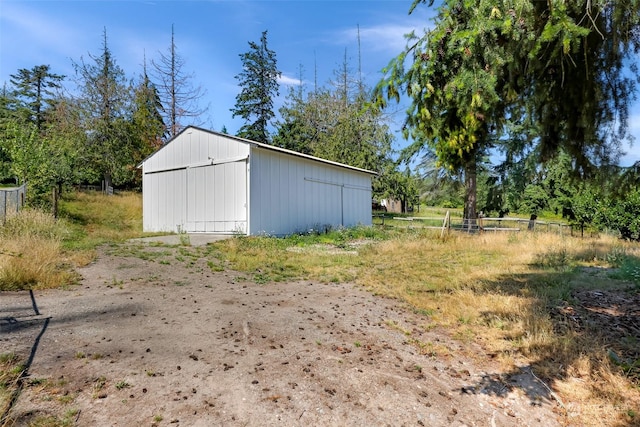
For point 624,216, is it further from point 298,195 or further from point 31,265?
point 31,265

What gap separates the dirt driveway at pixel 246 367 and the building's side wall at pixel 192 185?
26.7 ft

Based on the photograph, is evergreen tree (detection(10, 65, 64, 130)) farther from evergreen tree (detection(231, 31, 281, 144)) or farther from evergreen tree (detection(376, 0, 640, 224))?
evergreen tree (detection(376, 0, 640, 224))

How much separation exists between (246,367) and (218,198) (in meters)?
11.0

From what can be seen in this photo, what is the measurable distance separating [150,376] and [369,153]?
25.2 m

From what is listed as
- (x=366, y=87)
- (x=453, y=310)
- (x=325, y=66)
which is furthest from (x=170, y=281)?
(x=325, y=66)

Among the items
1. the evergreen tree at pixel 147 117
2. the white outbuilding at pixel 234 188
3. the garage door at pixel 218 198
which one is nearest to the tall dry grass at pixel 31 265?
the garage door at pixel 218 198

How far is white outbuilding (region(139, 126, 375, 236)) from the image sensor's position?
12617 mm

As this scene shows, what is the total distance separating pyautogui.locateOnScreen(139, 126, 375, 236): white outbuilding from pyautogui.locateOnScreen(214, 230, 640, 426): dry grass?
5.11ft

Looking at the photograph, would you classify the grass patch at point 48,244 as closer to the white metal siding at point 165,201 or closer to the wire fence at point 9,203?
the wire fence at point 9,203

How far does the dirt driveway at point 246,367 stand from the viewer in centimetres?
234

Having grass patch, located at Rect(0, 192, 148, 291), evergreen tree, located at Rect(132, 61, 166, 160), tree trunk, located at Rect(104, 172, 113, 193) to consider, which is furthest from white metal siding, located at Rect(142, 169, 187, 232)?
evergreen tree, located at Rect(132, 61, 166, 160)

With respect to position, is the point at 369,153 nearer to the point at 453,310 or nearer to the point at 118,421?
the point at 453,310

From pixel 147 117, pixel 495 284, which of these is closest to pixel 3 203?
pixel 495 284

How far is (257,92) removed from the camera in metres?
34.1
